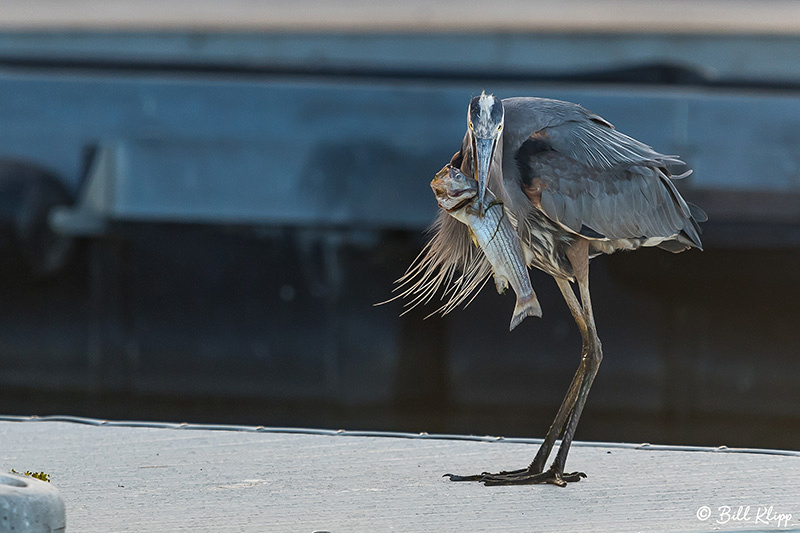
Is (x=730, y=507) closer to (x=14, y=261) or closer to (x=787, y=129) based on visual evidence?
(x=787, y=129)

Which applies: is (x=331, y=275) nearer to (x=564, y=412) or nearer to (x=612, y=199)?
(x=564, y=412)

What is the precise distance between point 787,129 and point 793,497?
24.3 feet

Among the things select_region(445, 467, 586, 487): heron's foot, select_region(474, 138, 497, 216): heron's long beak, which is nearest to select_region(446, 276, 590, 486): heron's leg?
select_region(445, 467, 586, 487): heron's foot

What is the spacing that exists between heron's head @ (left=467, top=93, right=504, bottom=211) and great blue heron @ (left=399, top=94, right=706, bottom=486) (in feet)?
0.03

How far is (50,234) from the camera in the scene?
11.1 m

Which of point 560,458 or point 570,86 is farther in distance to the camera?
point 570,86

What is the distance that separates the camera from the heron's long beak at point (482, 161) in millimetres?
4207

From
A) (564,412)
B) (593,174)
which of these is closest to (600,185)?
(593,174)

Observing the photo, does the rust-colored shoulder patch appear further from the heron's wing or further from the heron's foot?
the heron's foot

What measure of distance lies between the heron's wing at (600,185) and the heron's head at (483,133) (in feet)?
1.30

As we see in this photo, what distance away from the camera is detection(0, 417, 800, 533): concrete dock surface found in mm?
4086

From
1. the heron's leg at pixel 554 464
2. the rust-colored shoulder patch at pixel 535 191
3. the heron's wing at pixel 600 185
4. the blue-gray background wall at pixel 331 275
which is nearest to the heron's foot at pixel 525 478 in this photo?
the heron's leg at pixel 554 464

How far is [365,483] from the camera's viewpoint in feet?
15.6

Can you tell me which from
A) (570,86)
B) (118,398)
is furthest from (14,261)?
(570,86)
